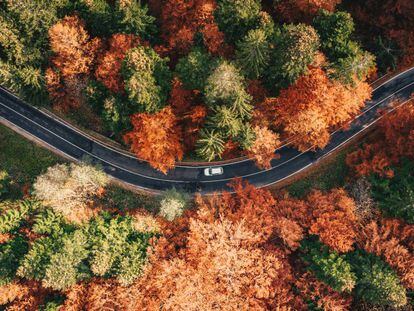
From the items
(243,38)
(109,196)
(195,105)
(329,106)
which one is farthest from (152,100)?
(329,106)

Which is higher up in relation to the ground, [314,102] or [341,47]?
[341,47]

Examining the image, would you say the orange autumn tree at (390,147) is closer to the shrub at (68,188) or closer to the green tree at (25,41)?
the shrub at (68,188)

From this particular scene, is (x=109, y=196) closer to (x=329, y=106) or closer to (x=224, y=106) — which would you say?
(x=224, y=106)

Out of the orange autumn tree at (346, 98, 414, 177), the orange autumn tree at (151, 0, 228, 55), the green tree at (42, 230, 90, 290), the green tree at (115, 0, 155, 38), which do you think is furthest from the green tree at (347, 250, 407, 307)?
the green tree at (115, 0, 155, 38)

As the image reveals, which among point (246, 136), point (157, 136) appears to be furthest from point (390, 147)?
point (157, 136)

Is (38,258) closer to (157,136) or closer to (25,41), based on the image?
(157,136)
